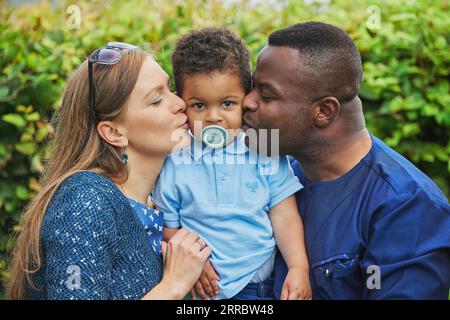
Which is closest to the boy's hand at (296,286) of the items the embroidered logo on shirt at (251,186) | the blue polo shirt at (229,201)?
the blue polo shirt at (229,201)

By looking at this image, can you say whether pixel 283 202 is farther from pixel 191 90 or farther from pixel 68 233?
pixel 68 233

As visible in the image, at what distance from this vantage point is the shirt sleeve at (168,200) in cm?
323

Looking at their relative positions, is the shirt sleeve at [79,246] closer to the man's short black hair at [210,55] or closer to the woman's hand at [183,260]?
the woman's hand at [183,260]

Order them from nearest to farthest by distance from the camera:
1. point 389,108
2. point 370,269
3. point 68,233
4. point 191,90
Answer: point 68,233 → point 370,269 → point 191,90 → point 389,108

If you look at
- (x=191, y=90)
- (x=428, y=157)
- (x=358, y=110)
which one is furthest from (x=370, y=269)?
(x=428, y=157)

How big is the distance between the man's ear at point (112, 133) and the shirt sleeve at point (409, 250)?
42.8 inches

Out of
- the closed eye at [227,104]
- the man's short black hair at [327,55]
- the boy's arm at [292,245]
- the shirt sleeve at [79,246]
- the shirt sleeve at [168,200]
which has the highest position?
the man's short black hair at [327,55]

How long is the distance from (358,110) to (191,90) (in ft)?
2.41

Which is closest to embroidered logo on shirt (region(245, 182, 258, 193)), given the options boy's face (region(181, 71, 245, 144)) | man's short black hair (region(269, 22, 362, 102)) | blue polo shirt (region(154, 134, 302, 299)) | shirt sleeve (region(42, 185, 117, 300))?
blue polo shirt (region(154, 134, 302, 299))

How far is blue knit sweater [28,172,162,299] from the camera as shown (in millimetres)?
2682

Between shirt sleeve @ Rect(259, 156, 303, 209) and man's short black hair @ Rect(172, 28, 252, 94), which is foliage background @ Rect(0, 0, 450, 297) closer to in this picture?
man's short black hair @ Rect(172, 28, 252, 94)

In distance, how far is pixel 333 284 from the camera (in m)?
3.05

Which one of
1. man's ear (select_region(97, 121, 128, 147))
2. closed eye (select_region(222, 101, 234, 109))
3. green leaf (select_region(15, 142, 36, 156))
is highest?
closed eye (select_region(222, 101, 234, 109))

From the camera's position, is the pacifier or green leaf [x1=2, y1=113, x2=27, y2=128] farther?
green leaf [x1=2, y1=113, x2=27, y2=128]
